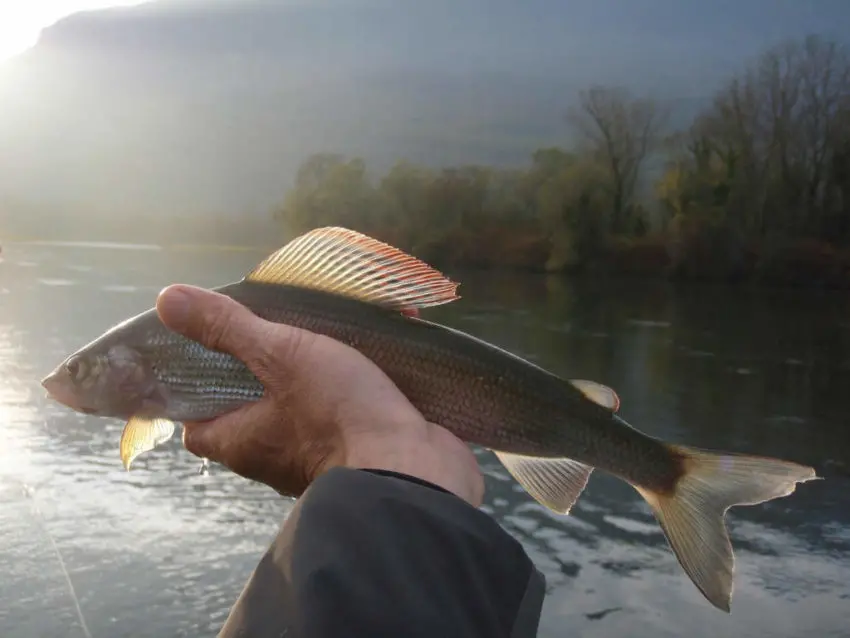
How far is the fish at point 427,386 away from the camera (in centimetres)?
272

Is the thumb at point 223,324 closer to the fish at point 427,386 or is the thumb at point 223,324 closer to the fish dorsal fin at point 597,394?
the fish at point 427,386

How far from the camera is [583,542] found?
46.0ft

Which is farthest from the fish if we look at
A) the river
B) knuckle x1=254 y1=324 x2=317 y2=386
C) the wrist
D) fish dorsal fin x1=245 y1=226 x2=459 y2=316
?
the river

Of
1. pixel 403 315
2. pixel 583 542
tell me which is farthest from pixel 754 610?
pixel 403 315

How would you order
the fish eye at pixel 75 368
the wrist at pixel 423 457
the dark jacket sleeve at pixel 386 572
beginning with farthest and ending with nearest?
the fish eye at pixel 75 368 → the wrist at pixel 423 457 → the dark jacket sleeve at pixel 386 572

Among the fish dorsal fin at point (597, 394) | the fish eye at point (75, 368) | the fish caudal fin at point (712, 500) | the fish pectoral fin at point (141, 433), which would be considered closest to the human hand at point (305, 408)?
the fish pectoral fin at point (141, 433)

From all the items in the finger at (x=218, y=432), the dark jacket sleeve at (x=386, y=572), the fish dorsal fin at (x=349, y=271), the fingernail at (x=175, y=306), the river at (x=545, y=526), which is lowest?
the river at (x=545, y=526)

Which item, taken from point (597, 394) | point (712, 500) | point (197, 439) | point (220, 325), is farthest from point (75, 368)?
point (712, 500)

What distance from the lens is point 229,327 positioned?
8.67 feet

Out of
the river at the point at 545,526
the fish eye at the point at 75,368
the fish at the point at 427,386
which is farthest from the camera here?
the river at the point at 545,526

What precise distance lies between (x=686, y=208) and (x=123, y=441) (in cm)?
7868

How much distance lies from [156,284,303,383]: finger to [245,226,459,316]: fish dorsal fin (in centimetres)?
18

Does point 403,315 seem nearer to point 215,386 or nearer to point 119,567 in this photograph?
point 215,386

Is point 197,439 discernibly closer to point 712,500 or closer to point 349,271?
point 349,271
